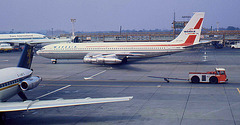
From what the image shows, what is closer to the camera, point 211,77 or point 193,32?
point 211,77

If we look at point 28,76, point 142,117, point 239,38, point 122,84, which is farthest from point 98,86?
point 239,38

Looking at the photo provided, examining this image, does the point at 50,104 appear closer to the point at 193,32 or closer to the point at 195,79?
the point at 195,79

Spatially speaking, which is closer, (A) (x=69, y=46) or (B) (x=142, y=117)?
(B) (x=142, y=117)

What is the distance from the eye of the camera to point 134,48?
49.2 meters

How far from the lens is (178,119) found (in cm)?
1839

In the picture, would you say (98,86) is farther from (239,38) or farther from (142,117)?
(239,38)

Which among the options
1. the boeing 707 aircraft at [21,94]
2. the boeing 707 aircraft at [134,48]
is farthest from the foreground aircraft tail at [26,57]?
the boeing 707 aircraft at [134,48]

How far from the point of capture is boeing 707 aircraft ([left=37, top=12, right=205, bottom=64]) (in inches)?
1887

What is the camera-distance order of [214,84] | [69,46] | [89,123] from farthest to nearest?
[69,46] < [214,84] < [89,123]

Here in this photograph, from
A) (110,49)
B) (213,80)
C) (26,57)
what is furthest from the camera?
(110,49)

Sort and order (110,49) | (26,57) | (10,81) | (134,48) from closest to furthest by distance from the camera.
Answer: (10,81), (26,57), (134,48), (110,49)

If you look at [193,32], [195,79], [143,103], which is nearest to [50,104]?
[143,103]

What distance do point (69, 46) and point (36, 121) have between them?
33505 millimetres

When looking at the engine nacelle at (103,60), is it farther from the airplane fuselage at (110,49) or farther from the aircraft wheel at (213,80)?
the aircraft wheel at (213,80)
